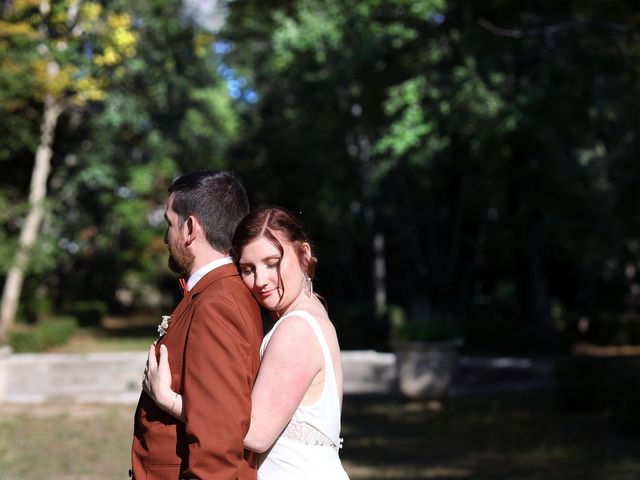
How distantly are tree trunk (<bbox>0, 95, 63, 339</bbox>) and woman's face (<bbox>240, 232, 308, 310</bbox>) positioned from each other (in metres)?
25.7

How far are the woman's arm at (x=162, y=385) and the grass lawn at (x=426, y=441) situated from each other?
22.6 feet

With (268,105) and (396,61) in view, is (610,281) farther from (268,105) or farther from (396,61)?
(396,61)

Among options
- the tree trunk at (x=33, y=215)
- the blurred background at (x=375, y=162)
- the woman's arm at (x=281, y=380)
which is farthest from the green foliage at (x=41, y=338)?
the woman's arm at (x=281, y=380)

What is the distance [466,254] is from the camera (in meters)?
34.6

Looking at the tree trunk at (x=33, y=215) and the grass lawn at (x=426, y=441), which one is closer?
the grass lawn at (x=426, y=441)

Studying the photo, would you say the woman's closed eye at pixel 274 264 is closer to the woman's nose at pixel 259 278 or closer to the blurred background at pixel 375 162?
the woman's nose at pixel 259 278

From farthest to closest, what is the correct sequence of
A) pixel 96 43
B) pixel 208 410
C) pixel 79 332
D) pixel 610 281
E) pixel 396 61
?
pixel 610 281 < pixel 79 332 < pixel 96 43 < pixel 396 61 < pixel 208 410

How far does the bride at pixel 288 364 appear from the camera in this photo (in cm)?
273

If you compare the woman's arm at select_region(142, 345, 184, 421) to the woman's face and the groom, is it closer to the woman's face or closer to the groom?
the groom

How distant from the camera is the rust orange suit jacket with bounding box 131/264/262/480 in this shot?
2.57m

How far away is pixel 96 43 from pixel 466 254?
14.9 meters

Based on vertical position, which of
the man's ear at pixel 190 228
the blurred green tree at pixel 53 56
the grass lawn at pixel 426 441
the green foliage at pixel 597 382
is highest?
the blurred green tree at pixel 53 56

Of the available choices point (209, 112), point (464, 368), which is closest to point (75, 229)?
point (209, 112)

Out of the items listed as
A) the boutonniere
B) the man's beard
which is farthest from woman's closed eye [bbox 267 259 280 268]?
the boutonniere
